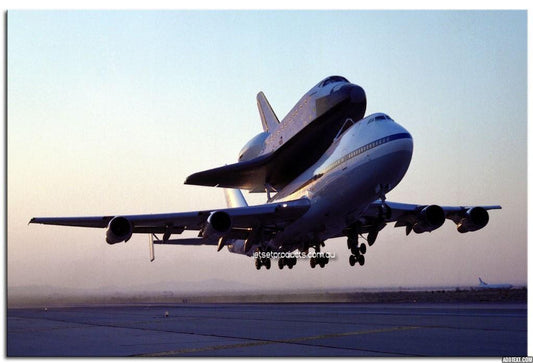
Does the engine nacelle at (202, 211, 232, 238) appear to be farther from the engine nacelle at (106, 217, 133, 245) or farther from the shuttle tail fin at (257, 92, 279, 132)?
the shuttle tail fin at (257, 92, 279, 132)

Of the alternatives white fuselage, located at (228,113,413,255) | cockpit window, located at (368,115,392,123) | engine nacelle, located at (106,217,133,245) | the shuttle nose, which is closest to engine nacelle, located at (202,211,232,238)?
engine nacelle, located at (106,217,133,245)

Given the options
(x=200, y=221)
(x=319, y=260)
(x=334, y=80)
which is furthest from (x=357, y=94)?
(x=200, y=221)

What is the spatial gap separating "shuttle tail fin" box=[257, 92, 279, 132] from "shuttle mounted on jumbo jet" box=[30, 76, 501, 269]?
39.1 ft

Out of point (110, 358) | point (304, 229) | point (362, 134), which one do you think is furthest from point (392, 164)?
point (110, 358)

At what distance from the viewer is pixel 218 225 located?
30.9 m

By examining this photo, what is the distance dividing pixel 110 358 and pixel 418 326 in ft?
33.2

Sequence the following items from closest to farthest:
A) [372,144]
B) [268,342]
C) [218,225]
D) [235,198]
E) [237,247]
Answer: [268,342] → [372,144] → [218,225] → [237,247] → [235,198]

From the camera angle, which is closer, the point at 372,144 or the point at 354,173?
the point at 372,144

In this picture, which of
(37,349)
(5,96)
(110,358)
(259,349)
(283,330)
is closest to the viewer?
(110,358)

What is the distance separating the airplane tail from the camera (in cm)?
5279

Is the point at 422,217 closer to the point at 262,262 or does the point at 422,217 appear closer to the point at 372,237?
the point at 372,237

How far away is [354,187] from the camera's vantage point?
29.0 m

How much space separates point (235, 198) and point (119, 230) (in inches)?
946

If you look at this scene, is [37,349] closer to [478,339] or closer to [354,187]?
[478,339]
